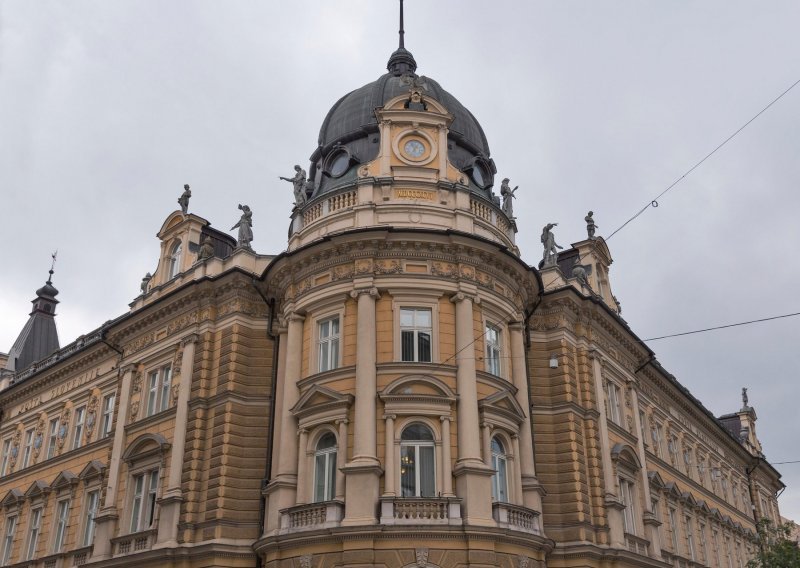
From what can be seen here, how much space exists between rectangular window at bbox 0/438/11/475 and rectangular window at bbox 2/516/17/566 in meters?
3.27

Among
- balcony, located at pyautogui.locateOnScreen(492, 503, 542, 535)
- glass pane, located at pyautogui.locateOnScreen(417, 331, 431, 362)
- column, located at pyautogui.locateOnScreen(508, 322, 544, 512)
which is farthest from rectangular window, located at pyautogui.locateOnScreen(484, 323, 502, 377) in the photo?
balcony, located at pyautogui.locateOnScreen(492, 503, 542, 535)

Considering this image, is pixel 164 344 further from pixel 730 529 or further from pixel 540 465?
pixel 730 529

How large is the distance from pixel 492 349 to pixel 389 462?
579cm

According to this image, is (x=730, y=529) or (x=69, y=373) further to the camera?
(x=730, y=529)

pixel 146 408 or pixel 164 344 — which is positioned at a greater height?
pixel 164 344

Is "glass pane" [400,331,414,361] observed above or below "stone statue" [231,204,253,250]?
below

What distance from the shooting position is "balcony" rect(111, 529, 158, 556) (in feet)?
90.3

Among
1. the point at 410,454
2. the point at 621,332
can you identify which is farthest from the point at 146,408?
the point at 621,332

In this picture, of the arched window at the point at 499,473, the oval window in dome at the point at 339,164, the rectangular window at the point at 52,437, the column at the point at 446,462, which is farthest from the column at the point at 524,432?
the rectangular window at the point at 52,437

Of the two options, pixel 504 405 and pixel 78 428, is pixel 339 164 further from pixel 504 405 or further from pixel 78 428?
pixel 78 428

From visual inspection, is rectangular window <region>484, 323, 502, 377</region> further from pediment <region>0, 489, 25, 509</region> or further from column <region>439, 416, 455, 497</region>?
pediment <region>0, 489, 25, 509</region>

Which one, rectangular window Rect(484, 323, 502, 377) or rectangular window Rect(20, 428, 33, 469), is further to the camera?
rectangular window Rect(20, 428, 33, 469)

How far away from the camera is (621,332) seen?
34.2m

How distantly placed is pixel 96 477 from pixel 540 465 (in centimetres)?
1794
